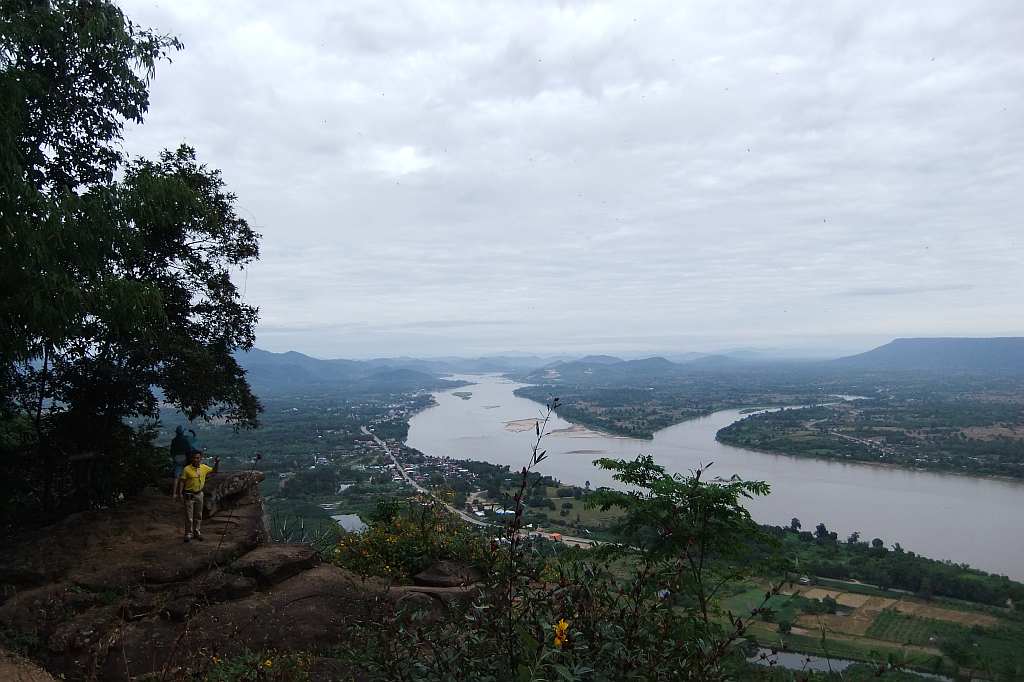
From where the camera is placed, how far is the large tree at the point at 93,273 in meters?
5.04

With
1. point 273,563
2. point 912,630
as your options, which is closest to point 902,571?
point 912,630

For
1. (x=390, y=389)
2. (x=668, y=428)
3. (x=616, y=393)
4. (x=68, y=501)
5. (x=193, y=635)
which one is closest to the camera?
(x=193, y=635)

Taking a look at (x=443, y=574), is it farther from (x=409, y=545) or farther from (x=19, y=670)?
(x=19, y=670)

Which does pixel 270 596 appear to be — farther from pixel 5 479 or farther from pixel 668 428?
pixel 668 428

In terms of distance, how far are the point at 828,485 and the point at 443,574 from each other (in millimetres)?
42150

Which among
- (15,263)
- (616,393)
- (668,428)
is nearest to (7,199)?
(15,263)

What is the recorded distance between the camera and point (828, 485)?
40500mm

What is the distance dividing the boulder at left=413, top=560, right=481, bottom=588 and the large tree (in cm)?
380

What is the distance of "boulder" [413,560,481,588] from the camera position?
20.8 ft

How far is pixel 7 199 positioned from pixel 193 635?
13.5 ft

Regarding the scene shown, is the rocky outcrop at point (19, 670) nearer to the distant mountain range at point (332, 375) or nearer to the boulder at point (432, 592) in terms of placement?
the boulder at point (432, 592)

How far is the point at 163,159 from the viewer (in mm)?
7645

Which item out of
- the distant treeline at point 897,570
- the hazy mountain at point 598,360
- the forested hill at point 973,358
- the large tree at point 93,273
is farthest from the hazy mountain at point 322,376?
the forested hill at point 973,358

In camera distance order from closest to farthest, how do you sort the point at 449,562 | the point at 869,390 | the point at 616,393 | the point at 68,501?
the point at 449,562
the point at 68,501
the point at 616,393
the point at 869,390
